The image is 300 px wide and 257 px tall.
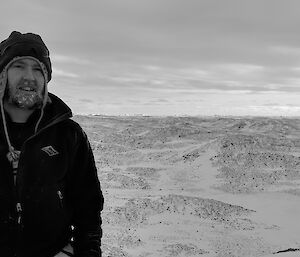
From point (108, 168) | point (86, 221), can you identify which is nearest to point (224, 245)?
point (86, 221)

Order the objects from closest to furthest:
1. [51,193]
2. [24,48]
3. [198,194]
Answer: [51,193], [24,48], [198,194]

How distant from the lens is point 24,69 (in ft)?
10.5

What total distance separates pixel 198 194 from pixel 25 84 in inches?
679

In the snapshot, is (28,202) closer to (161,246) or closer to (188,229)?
(161,246)

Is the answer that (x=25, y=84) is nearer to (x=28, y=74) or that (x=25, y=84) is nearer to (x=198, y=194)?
(x=28, y=74)

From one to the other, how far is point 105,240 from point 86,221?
374 inches

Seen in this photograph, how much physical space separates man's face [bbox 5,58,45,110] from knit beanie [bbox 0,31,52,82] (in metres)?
0.05

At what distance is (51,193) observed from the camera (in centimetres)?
299

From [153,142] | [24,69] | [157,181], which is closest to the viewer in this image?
[24,69]

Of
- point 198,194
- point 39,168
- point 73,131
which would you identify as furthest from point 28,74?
point 198,194

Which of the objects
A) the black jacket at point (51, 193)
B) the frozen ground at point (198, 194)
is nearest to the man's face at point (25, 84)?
the black jacket at point (51, 193)

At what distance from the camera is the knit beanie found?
A: 3.19 m

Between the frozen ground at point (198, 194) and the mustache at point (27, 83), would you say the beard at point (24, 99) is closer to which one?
the mustache at point (27, 83)

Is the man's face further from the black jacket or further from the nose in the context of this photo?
the black jacket
